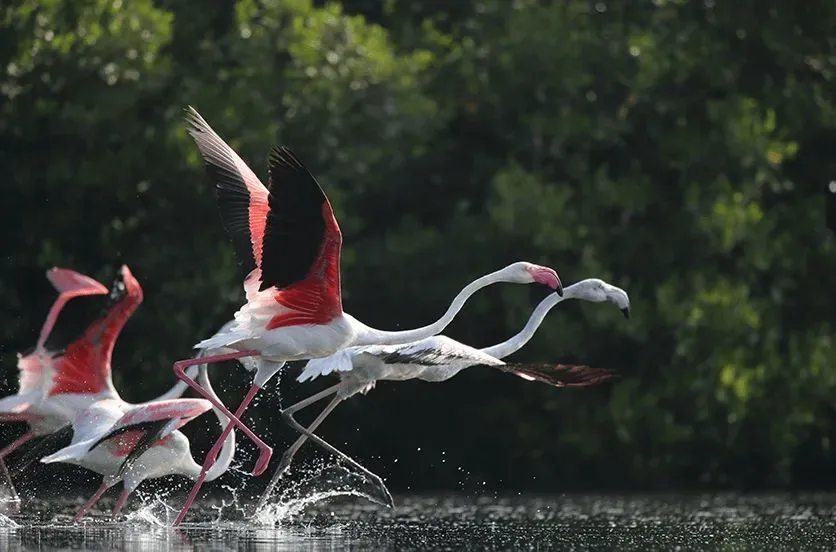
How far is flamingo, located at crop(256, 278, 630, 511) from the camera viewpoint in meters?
14.4

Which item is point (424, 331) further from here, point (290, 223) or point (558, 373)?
point (290, 223)

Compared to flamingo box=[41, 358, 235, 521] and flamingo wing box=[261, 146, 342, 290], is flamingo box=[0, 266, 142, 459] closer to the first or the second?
flamingo box=[41, 358, 235, 521]

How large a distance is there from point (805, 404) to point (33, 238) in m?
8.78

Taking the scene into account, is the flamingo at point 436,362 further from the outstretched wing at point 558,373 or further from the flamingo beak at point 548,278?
the flamingo beak at point 548,278

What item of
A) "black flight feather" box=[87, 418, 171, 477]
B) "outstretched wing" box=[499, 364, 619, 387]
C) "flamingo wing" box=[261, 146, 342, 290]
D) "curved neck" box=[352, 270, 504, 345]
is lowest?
"black flight feather" box=[87, 418, 171, 477]

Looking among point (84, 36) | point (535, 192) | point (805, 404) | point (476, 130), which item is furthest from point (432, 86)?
point (805, 404)

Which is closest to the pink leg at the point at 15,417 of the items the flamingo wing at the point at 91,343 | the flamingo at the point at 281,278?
the flamingo wing at the point at 91,343

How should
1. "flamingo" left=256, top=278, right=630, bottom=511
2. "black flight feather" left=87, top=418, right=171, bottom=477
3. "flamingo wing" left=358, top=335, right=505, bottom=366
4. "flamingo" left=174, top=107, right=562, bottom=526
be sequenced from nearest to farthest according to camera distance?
"flamingo" left=174, top=107, right=562, bottom=526 < "flamingo" left=256, top=278, right=630, bottom=511 < "flamingo wing" left=358, top=335, right=505, bottom=366 < "black flight feather" left=87, top=418, right=171, bottom=477

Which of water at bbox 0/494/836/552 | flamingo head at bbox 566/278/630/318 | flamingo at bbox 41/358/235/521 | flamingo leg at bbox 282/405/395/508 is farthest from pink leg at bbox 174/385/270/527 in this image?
flamingo head at bbox 566/278/630/318

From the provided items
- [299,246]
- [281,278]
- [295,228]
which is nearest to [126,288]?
[281,278]

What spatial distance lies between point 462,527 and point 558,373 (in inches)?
67.1

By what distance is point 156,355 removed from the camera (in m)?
21.4

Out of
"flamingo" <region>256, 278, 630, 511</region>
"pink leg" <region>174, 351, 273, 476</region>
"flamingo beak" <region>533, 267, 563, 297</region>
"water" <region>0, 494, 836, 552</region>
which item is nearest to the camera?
"water" <region>0, 494, 836, 552</region>

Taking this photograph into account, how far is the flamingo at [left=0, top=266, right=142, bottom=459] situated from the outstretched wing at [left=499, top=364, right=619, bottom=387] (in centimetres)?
343
